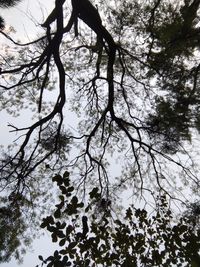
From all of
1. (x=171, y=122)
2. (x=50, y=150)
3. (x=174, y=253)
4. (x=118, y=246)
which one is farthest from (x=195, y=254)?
(x=50, y=150)

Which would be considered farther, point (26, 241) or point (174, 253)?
point (26, 241)

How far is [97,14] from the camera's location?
18.9ft

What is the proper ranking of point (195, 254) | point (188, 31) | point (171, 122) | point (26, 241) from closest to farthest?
point (195, 254) → point (188, 31) → point (171, 122) → point (26, 241)

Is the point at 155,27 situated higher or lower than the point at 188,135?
higher

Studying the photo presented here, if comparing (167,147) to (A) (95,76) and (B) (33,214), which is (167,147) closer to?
(A) (95,76)

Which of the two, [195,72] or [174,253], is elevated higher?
[195,72]

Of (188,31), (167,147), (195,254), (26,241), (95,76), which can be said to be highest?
(188,31)

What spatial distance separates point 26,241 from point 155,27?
4.47 metres

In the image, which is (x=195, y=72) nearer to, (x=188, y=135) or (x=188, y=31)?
(x=188, y=31)

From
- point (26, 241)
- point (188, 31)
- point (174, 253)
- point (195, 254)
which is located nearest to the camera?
point (195, 254)

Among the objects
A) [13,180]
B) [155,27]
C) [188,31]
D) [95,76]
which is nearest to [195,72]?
[188,31]

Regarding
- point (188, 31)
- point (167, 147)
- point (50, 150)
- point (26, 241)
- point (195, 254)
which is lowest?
point (195, 254)

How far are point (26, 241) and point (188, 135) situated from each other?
3498 mm

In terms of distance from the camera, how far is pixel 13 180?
18.7 ft
